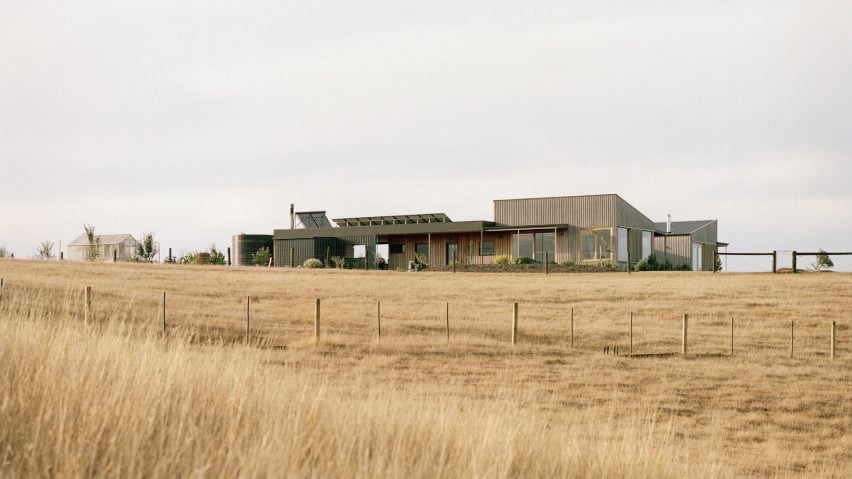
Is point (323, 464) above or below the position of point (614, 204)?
Answer: below

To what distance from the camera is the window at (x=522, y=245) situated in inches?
1982

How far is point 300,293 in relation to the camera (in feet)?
105

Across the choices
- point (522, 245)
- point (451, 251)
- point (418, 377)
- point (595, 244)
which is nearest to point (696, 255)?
point (595, 244)

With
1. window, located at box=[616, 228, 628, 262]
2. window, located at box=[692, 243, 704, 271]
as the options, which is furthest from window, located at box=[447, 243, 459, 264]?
window, located at box=[692, 243, 704, 271]

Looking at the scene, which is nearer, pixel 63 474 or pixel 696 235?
pixel 63 474

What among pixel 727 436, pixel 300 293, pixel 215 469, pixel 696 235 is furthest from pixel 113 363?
pixel 696 235

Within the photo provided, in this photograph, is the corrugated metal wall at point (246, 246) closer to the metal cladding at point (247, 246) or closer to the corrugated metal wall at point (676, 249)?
the metal cladding at point (247, 246)

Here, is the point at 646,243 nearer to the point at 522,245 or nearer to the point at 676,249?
the point at 676,249

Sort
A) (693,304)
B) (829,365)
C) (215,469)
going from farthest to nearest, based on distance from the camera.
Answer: (693,304), (829,365), (215,469)

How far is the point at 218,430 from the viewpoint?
7.30 m

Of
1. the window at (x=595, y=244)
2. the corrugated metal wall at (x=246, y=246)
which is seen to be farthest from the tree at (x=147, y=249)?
the window at (x=595, y=244)

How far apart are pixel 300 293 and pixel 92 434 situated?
25.8 metres

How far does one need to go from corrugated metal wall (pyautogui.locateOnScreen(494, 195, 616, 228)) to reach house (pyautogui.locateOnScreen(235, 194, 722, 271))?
60mm

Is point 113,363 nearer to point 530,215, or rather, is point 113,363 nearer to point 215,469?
point 215,469
